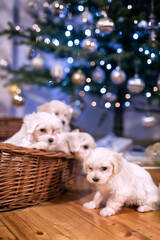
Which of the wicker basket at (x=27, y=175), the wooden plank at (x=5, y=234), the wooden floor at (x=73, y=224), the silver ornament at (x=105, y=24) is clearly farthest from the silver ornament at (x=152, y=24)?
the wooden plank at (x=5, y=234)

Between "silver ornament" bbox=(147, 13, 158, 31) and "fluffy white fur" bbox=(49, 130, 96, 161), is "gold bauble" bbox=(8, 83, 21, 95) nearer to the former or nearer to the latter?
"fluffy white fur" bbox=(49, 130, 96, 161)

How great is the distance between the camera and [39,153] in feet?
5.92

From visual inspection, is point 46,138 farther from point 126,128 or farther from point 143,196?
point 126,128

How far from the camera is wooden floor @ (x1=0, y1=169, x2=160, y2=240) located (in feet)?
4.92

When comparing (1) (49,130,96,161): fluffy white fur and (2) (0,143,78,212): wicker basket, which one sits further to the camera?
(1) (49,130,96,161): fluffy white fur

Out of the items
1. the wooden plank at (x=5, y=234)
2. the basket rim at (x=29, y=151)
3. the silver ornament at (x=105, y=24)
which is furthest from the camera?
the silver ornament at (x=105, y=24)

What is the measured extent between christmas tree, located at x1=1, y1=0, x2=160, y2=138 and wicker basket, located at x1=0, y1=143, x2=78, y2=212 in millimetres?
1420

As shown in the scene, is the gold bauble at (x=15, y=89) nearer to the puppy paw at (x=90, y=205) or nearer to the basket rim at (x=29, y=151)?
the basket rim at (x=29, y=151)

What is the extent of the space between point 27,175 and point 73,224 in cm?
46

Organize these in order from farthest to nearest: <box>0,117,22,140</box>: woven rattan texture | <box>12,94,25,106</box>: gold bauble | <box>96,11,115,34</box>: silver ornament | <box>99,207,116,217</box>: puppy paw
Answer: <box>12,94,25,106</box>: gold bauble → <box>0,117,22,140</box>: woven rattan texture → <box>96,11,115,34</box>: silver ornament → <box>99,207,116,217</box>: puppy paw

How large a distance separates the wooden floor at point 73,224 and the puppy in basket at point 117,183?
0.22ft

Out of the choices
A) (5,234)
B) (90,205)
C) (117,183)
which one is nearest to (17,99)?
(90,205)

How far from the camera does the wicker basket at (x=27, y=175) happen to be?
1742 mm

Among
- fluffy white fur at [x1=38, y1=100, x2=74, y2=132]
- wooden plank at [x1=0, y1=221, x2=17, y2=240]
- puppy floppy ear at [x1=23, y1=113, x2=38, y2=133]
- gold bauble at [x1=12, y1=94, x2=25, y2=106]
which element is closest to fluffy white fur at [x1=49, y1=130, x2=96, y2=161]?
puppy floppy ear at [x1=23, y1=113, x2=38, y2=133]
